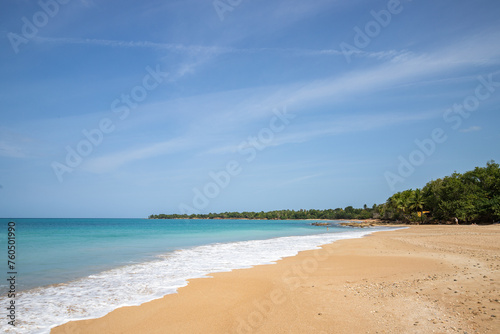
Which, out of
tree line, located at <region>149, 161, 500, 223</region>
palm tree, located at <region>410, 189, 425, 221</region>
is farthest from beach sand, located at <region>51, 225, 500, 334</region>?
palm tree, located at <region>410, 189, 425, 221</region>

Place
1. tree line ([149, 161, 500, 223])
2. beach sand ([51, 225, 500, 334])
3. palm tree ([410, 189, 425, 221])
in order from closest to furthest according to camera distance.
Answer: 1. beach sand ([51, 225, 500, 334])
2. tree line ([149, 161, 500, 223])
3. palm tree ([410, 189, 425, 221])

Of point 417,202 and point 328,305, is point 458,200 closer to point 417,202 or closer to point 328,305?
point 417,202

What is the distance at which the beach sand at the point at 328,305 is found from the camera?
517cm

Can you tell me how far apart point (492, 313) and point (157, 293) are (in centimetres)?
748

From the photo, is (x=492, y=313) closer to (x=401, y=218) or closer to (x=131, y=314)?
(x=131, y=314)

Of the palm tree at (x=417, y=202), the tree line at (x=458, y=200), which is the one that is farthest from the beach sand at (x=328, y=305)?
the palm tree at (x=417, y=202)

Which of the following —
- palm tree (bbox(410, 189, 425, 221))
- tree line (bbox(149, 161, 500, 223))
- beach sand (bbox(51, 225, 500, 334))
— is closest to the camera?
beach sand (bbox(51, 225, 500, 334))

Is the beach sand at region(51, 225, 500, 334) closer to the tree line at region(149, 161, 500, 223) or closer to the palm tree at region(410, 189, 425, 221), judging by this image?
the tree line at region(149, 161, 500, 223)

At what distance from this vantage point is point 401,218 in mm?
72688

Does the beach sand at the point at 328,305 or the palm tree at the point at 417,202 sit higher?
the palm tree at the point at 417,202

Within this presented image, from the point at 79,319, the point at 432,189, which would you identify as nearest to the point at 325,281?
the point at 79,319

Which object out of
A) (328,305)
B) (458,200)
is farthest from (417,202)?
(328,305)

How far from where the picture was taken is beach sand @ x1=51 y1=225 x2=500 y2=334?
5.17 metres

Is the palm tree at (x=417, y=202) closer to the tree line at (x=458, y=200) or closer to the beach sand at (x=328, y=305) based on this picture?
the tree line at (x=458, y=200)
